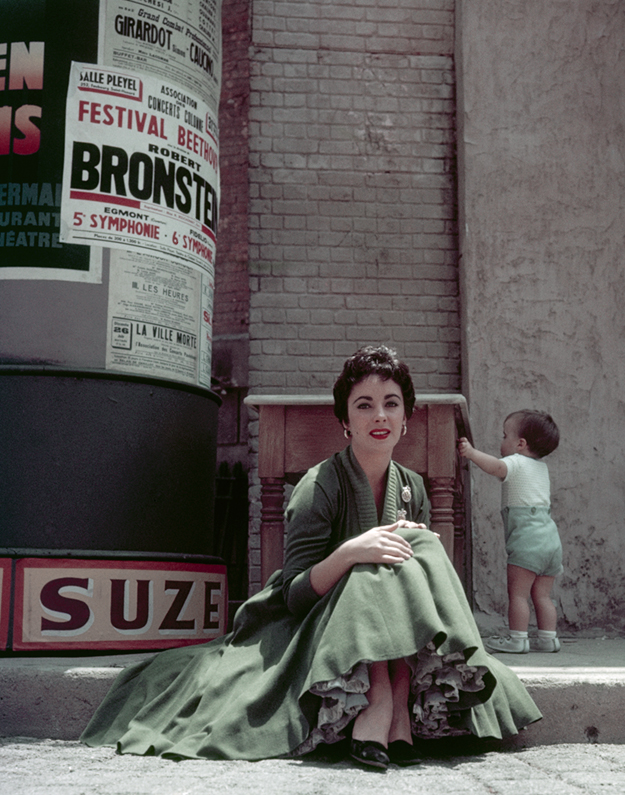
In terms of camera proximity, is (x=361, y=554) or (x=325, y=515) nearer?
(x=361, y=554)

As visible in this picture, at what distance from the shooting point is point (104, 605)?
288 cm

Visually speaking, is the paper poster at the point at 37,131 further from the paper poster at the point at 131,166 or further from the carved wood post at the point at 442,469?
the carved wood post at the point at 442,469

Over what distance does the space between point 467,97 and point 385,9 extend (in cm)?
81

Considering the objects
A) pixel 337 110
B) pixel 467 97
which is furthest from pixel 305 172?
pixel 467 97

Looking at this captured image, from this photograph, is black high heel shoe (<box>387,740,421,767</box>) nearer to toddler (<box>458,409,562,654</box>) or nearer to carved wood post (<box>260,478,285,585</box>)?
carved wood post (<box>260,478,285,585</box>)

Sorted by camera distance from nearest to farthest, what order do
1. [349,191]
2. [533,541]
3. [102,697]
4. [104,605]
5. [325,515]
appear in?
[325,515]
[102,697]
[104,605]
[533,541]
[349,191]

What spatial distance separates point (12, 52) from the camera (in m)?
3.17

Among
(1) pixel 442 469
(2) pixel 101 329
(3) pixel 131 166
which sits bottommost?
(1) pixel 442 469

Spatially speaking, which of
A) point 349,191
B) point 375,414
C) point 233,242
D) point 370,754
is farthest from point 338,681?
point 233,242

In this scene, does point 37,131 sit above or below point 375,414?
above

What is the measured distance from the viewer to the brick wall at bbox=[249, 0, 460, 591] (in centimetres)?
491

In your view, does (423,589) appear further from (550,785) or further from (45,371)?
(45,371)

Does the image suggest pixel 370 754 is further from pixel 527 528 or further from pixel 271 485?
pixel 527 528

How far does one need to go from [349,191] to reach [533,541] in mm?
2400
